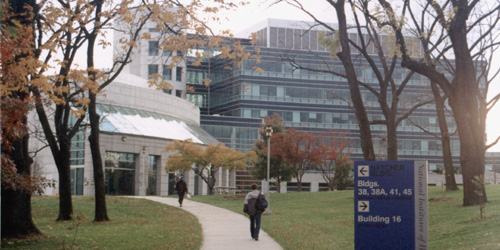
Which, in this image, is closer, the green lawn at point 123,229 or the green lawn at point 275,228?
the green lawn at point 275,228

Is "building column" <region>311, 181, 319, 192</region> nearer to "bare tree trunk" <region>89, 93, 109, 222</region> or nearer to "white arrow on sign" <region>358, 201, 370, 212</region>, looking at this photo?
"bare tree trunk" <region>89, 93, 109, 222</region>

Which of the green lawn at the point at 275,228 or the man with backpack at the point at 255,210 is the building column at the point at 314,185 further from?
the man with backpack at the point at 255,210

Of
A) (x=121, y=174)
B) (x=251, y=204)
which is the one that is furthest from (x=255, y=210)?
(x=121, y=174)

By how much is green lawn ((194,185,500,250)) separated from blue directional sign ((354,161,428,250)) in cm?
430

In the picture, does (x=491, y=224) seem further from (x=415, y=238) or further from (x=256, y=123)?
(x=256, y=123)

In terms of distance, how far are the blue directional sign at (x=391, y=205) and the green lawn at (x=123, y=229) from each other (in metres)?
6.15

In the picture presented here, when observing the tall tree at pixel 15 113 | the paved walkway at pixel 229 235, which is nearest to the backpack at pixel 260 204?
the paved walkway at pixel 229 235

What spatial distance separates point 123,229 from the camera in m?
21.0

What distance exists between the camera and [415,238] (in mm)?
9992

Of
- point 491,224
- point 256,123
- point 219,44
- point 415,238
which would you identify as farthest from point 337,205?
point 256,123

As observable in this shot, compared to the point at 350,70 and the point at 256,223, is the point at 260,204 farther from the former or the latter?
the point at 350,70

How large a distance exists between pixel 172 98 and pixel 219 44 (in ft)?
169

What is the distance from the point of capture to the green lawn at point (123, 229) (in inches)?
637

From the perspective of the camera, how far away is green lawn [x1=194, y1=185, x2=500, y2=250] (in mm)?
15705
